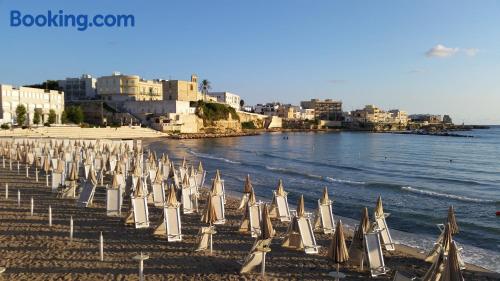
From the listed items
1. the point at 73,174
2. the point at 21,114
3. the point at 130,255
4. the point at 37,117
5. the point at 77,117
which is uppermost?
the point at 21,114

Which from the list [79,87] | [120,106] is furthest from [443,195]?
[79,87]

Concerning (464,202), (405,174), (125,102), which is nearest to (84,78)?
(125,102)

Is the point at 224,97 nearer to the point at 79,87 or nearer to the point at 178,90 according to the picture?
the point at 178,90

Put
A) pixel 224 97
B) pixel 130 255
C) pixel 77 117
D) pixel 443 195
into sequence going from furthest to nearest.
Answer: pixel 224 97 < pixel 77 117 < pixel 443 195 < pixel 130 255

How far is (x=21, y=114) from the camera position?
6588 centimetres

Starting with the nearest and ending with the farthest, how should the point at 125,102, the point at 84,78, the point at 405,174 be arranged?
1. the point at 405,174
2. the point at 125,102
3. the point at 84,78

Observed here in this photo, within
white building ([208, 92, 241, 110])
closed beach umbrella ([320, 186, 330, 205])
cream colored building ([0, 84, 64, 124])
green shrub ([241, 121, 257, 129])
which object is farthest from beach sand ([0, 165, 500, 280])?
white building ([208, 92, 241, 110])

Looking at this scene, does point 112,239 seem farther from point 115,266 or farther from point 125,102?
point 125,102

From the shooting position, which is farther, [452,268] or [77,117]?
[77,117]

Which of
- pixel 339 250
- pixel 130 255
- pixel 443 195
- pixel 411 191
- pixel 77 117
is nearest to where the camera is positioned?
pixel 339 250

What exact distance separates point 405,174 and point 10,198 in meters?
32.4

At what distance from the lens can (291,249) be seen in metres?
12.6

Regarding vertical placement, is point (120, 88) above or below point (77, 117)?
above

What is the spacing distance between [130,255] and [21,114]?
64.2m
